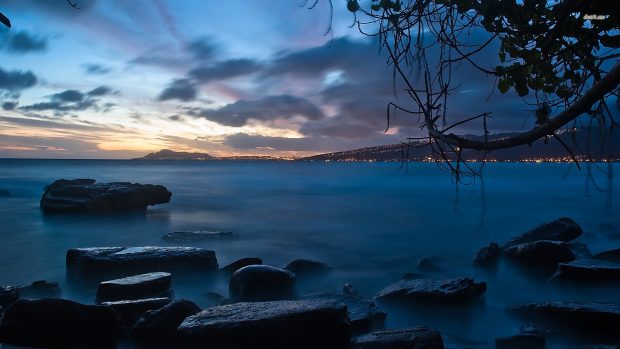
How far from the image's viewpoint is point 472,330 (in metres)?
6.44

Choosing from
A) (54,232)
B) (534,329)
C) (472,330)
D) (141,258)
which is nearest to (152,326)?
(141,258)

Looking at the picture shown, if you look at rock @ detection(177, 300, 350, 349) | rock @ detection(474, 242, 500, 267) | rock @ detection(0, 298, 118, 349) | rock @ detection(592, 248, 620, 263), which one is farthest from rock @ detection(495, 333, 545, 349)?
rock @ detection(592, 248, 620, 263)

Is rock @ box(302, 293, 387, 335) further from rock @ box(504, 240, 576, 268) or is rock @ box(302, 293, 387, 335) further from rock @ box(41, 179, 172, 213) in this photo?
rock @ box(41, 179, 172, 213)

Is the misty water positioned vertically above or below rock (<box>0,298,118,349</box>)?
below

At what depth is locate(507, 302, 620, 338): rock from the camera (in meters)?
5.71

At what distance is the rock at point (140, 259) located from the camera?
860 cm

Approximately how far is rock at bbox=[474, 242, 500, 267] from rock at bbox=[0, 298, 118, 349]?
809cm

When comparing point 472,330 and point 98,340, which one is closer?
point 98,340

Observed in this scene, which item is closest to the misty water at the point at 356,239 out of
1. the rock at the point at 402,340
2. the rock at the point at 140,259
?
the rock at the point at 140,259

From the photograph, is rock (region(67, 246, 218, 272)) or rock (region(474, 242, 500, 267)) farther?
rock (region(474, 242, 500, 267))

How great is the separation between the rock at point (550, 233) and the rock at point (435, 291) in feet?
15.3

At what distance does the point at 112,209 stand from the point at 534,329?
16.1 m

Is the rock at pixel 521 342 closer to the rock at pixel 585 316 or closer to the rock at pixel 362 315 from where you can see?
the rock at pixel 585 316

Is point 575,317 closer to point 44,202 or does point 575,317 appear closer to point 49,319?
point 49,319
